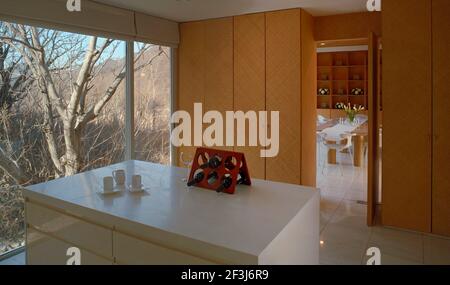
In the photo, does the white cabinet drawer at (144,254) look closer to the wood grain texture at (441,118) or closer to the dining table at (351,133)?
the wood grain texture at (441,118)

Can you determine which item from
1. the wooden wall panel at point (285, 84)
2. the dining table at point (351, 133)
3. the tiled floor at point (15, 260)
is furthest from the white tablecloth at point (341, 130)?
the tiled floor at point (15, 260)

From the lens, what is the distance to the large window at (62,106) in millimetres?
3041

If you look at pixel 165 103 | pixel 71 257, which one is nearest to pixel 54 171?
pixel 165 103

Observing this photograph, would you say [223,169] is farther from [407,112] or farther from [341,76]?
[341,76]

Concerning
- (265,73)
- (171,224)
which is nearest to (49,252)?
(171,224)

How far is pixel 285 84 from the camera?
13.1ft

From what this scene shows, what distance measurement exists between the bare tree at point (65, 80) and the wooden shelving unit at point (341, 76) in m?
6.64

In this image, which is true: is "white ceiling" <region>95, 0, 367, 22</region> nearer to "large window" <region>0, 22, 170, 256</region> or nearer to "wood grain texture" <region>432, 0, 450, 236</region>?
"large window" <region>0, 22, 170, 256</region>

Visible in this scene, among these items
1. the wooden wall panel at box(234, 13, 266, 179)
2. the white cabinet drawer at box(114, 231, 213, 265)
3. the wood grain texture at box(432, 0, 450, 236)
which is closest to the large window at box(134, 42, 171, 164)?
the wooden wall panel at box(234, 13, 266, 179)

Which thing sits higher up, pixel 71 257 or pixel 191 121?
pixel 191 121

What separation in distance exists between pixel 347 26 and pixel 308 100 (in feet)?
3.28

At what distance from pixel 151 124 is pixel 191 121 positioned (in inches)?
23.4

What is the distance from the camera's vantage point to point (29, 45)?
3.16 meters

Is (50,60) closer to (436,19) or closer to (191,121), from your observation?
(191,121)
